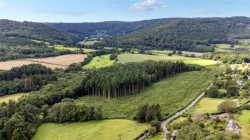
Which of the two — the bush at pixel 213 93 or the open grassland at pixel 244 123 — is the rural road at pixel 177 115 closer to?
the bush at pixel 213 93

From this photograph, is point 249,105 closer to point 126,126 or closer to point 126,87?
point 126,126

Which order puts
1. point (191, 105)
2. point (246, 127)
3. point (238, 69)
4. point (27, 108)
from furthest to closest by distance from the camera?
1. point (238, 69)
2. point (191, 105)
3. point (27, 108)
4. point (246, 127)

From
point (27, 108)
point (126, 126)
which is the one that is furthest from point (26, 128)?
point (126, 126)

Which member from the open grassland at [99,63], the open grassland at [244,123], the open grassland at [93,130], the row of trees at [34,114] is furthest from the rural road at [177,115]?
the open grassland at [99,63]

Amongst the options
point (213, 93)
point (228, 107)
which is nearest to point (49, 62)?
point (213, 93)

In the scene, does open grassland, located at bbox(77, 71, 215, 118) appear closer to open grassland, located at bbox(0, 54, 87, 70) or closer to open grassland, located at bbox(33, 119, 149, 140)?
open grassland, located at bbox(33, 119, 149, 140)

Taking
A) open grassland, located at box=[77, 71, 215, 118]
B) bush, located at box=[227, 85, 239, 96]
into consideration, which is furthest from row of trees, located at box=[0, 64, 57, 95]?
bush, located at box=[227, 85, 239, 96]
